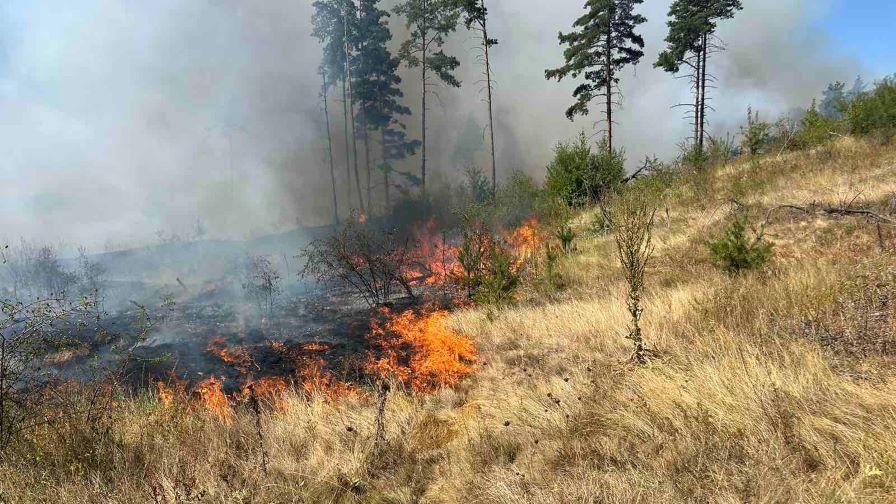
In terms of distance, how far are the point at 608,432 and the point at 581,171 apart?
591 inches

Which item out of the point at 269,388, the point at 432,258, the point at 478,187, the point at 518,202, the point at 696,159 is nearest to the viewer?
the point at 269,388

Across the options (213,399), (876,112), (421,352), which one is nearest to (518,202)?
(876,112)

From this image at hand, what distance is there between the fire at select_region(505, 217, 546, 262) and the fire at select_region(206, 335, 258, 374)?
322 inches

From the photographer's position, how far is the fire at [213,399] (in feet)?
16.1

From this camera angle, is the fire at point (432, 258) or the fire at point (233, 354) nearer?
the fire at point (233, 354)

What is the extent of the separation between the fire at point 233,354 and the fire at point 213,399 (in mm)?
545

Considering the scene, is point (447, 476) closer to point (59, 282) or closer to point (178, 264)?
point (59, 282)

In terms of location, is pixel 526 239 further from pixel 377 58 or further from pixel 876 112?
pixel 377 58

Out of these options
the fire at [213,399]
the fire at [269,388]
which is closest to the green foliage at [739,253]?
Answer: the fire at [269,388]

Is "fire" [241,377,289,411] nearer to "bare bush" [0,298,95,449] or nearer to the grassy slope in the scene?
the grassy slope

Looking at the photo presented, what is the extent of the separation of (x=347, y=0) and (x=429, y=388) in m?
29.9

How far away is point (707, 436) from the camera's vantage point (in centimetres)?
314

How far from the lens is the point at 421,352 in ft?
25.9

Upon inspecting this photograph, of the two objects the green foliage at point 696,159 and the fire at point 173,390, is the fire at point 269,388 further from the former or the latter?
the green foliage at point 696,159
